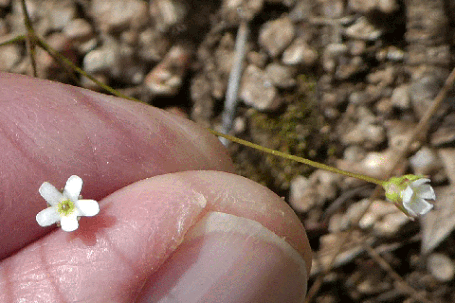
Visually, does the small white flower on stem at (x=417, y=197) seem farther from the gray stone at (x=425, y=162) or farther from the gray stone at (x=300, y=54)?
the gray stone at (x=300, y=54)

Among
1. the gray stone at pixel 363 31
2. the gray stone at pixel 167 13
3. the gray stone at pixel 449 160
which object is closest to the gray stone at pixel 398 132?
the gray stone at pixel 449 160

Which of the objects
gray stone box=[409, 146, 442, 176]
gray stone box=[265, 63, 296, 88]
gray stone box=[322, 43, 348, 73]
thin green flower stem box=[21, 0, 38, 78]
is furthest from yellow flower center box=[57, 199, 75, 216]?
gray stone box=[409, 146, 442, 176]

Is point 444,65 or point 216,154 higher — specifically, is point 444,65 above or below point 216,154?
below

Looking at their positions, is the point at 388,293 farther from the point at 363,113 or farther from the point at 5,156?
the point at 5,156

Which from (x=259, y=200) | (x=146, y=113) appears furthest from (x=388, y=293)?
(x=146, y=113)

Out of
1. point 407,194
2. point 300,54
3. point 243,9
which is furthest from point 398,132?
point 243,9

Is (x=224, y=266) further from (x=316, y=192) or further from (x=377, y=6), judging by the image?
(x=377, y=6)
